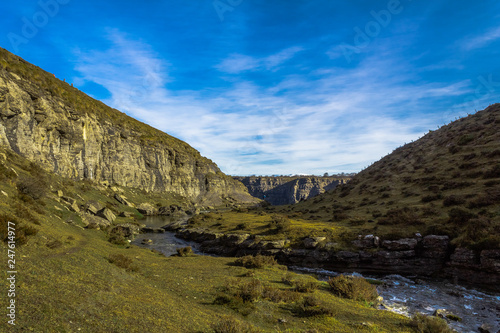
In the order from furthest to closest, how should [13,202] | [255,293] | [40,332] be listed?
[13,202], [255,293], [40,332]

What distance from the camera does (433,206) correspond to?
26.4 m

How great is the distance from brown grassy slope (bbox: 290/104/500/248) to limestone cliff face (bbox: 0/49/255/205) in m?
48.9

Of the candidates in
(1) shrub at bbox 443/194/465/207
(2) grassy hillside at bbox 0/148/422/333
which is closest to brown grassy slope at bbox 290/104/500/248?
(1) shrub at bbox 443/194/465/207

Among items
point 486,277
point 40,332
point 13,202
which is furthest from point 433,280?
point 13,202

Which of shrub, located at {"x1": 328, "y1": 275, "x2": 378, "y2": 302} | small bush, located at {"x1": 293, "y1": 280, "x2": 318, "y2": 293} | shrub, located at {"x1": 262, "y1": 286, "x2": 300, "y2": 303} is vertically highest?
shrub, located at {"x1": 262, "y1": 286, "x2": 300, "y2": 303}

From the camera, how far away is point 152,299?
895cm

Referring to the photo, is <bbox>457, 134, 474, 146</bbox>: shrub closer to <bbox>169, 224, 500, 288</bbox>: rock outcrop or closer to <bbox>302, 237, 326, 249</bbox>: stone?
<bbox>169, 224, 500, 288</bbox>: rock outcrop

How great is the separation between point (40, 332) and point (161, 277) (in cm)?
887

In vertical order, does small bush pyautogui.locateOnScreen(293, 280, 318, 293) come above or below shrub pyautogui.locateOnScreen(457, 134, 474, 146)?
below

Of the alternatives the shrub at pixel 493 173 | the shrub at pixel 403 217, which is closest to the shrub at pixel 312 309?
the shrub at pixel 403 217

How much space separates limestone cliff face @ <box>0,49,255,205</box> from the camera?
33.5m

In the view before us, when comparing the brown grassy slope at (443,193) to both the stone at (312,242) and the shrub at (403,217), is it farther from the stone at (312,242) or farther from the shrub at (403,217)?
the stone at (312,242)

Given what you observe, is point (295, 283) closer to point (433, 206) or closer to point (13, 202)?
point (13, 202)

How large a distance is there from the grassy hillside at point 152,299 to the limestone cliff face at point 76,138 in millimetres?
24905
